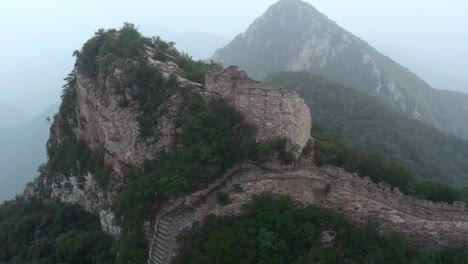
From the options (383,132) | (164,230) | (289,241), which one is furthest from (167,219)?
(383,132)

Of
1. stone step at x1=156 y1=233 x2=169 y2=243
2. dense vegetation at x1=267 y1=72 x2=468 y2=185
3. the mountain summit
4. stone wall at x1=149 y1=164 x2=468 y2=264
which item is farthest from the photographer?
the mountain summit

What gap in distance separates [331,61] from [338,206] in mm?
87481

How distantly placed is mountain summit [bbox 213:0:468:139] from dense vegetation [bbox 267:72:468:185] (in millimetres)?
27281

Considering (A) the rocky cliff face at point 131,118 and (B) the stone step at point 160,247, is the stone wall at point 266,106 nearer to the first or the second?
(A) the rocky cliff face at point 131,118

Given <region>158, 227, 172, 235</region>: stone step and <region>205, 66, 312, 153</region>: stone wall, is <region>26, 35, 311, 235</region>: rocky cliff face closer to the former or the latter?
<region>205, 66, 312, 153</region>: stone wall

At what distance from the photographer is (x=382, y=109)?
190 feet

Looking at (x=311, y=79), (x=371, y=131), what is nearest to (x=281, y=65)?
(x=311, y=79)

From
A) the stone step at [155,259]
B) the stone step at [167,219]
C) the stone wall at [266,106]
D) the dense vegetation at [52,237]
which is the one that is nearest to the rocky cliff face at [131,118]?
the stone wall at [266,106]

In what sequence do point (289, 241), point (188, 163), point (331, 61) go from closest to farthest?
point (289, 241), point (188, 163), point (331, 61)

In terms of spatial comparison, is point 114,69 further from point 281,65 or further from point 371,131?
point 281,65

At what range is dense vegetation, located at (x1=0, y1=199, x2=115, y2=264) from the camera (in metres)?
21.2

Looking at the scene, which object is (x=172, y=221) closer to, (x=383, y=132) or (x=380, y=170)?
(x=380, y=170)

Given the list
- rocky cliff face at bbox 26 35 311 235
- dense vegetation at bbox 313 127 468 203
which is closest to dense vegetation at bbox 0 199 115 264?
rocky cliff face at bbox 26 35 311 235

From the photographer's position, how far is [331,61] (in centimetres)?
9812
